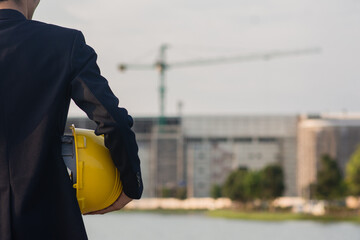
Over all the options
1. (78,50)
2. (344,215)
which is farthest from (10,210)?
(344,215)

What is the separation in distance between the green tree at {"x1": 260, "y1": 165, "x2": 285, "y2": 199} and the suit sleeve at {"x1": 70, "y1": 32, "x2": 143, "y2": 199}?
89.6 metres

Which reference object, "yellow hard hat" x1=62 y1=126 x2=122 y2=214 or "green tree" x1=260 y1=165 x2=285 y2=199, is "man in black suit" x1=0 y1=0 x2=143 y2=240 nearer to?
→ "yellow hard hat" x1=62 y1=126 x2=122 y2=214

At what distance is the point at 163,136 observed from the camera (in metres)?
155

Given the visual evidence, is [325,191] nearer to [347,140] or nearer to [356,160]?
[356,160]

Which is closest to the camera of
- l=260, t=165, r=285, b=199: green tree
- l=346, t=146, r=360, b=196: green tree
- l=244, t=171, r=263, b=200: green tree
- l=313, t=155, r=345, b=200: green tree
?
l=346, t=146, r=360, b=196: green tree

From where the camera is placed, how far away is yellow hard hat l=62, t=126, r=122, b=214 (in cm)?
220

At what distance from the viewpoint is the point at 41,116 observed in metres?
2.16

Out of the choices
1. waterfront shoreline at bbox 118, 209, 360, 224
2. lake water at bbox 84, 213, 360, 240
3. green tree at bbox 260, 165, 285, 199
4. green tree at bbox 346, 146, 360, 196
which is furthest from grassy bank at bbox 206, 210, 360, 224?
lake water at bbox 84, 213, 360, 240

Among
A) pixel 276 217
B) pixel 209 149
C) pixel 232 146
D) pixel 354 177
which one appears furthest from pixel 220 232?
pixel 232 146

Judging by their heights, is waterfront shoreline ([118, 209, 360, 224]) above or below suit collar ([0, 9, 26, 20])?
below

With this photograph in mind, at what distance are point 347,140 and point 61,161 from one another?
148m

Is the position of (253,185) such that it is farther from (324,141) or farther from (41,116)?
(41,116)

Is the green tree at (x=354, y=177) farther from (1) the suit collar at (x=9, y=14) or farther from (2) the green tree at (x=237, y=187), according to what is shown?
(1) the suit collar at (x=9, y=14)

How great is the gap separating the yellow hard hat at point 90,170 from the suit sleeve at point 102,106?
0.09 ft
